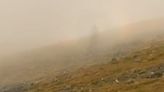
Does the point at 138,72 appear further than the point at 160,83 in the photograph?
Yes

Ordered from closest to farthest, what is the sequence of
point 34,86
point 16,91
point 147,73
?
point 147,73 < point 16,91 < point 34,86

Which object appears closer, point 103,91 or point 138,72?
point 103,91

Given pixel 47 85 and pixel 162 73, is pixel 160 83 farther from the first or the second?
pixel 47 85

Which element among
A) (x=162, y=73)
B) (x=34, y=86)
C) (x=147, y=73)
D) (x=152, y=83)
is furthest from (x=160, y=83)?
(x=34, y=86)

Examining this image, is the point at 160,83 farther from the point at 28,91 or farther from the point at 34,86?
the point at 34,86

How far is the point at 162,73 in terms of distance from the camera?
81.6 meters

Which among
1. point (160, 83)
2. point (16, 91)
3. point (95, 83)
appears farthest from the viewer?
point (16, 91)

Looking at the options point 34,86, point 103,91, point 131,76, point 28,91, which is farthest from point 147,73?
point 34,86

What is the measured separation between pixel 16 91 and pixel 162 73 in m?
57.5

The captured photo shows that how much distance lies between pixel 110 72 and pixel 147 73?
96.9 feet

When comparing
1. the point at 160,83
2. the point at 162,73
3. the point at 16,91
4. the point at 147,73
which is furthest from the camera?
the point at 16,91

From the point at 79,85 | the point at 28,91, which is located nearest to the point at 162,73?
the point at 79,85

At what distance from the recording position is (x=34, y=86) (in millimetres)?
136250

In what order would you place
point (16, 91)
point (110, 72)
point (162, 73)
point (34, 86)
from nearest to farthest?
1. point (162, 73)
2. point (110, 72)
3. point (16, 91)
4. point (34, 86)
